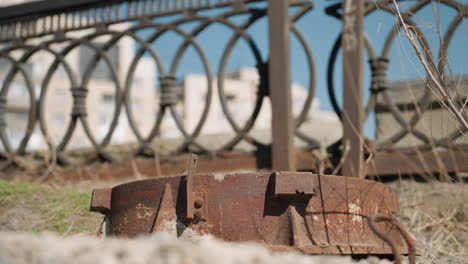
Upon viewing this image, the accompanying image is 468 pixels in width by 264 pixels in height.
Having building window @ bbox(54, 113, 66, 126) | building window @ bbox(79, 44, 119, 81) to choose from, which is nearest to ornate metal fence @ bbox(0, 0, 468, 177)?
building window @ bbox(54, 113, 66, 126)

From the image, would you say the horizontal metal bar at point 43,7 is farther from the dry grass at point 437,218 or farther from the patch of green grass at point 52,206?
the dry grass at point 437,218

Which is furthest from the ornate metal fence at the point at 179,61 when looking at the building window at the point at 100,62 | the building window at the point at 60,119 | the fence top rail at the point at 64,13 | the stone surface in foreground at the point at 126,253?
the building window at the point at 100,62

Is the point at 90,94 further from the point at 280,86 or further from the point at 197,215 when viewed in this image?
the point at 197,215

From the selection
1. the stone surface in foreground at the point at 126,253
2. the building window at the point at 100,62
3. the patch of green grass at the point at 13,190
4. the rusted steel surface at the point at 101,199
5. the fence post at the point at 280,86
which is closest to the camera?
the stone surface in foreground at the point at 126,253

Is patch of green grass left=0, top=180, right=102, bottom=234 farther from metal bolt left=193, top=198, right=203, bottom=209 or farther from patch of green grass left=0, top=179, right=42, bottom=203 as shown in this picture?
metal bolt left=193, top=198, right=203, bottom=209

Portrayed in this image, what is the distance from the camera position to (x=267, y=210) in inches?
94.3

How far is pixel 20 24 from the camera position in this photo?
5293 millimetres

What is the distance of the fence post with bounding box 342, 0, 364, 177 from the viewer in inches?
146

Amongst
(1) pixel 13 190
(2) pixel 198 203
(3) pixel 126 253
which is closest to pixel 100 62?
(1) pixel 13 190

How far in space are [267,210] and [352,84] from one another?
164 cm

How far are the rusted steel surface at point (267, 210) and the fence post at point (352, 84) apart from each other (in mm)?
1072

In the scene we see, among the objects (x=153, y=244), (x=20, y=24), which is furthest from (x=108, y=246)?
(x=20, y=24)

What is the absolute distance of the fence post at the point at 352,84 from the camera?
3705mm

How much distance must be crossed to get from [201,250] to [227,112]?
3017 mm
